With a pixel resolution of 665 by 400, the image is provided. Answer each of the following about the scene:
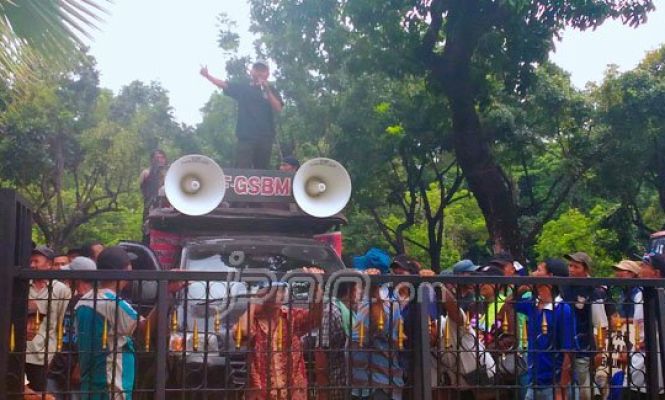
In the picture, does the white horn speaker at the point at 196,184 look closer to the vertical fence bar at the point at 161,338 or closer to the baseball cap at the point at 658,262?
the vertical fence bar at the point at 161,338

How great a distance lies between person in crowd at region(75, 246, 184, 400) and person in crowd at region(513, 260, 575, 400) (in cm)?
206

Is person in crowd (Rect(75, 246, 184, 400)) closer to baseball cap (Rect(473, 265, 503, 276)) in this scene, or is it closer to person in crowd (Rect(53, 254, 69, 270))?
baseball cap (Rect(473, 265, 503, 276))

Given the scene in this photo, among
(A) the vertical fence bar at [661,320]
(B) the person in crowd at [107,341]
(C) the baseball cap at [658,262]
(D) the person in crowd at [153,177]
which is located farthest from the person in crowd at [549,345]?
(D) the person in crowd at [153,177]

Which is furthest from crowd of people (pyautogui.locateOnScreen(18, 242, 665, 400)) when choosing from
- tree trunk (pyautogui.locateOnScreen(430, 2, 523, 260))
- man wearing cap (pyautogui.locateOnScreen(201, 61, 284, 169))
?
tree trunk (pyautogui.locateOnScreen(430, 2, 523, 260))

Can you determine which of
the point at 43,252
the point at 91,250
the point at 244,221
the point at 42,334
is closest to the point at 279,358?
the point at 42,334

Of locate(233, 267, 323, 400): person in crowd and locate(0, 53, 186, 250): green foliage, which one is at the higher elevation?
locate(0, 53, 186, 250): green foliage

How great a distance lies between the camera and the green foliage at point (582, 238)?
19.6 metres

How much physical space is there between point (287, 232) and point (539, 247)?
14.8m

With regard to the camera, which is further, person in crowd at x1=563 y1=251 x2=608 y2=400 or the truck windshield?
the truck windshield

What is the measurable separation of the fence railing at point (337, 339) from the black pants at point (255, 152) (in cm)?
457

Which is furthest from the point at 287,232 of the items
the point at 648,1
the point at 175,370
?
the point at 648,1

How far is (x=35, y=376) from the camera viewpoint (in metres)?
4.51

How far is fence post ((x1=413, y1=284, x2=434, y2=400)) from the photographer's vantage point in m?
4.31

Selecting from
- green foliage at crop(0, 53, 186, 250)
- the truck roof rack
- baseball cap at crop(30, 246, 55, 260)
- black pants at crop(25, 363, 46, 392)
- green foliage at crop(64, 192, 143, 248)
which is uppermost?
green foliage at crop(0, 53, 186, 250)
